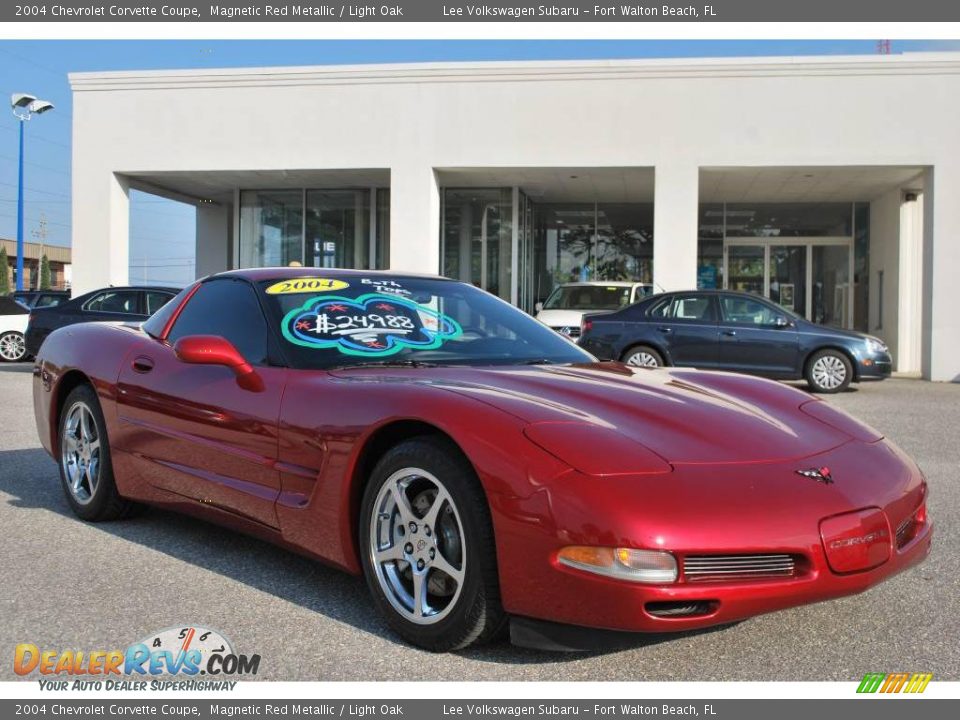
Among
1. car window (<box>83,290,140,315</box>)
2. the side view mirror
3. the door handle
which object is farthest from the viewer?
car window (<box>83,290,140,315</box>)

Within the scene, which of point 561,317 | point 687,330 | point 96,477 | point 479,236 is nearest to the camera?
point 96,477

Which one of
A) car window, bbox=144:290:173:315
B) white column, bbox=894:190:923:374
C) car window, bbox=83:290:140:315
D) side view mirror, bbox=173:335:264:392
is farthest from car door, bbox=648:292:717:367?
side view mirror, bbox=173:335:264:392

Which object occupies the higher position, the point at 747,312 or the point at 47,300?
the point at 47,300

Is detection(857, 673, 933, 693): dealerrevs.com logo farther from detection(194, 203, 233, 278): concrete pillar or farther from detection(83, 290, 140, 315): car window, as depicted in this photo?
detection(194, 203, 233, 278): concrete pillar

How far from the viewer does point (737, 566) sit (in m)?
2.63

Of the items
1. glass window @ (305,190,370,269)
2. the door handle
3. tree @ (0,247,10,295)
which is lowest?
the door handle

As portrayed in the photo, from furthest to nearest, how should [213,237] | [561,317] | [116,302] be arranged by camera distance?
[213,237] < [561,317] < [116,302]

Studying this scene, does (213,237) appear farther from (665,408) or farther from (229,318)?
(665,408)

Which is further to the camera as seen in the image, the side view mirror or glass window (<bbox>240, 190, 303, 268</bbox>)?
glass window (<bbox>240, 190, 303, 268</bbox>)

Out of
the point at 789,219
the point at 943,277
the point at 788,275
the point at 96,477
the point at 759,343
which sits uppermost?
the point at 789,219

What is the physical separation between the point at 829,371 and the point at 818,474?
435 inches

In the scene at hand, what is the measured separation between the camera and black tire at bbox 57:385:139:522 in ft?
15.5

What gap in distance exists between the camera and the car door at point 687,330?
13.5 metres

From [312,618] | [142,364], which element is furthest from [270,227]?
[312,618]
